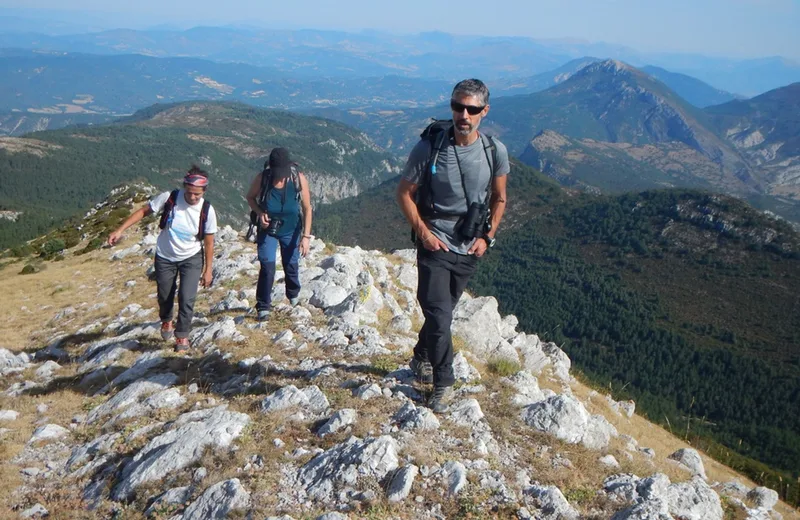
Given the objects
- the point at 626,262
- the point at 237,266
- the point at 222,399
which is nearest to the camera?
the point at 222,399

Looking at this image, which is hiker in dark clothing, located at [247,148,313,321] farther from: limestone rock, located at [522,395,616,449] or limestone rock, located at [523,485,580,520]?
limestone rock, located at [523,485,580,520]

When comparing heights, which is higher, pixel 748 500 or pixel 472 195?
pixel 472 195

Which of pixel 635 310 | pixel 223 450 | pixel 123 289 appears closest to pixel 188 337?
pixel 223 450

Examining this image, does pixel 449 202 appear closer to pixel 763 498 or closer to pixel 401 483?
pixel 401 483

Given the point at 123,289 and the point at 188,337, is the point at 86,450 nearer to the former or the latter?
the point at 188,337

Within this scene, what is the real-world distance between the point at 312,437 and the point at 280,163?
4870 millimetres

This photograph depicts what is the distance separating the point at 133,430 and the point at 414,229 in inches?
170

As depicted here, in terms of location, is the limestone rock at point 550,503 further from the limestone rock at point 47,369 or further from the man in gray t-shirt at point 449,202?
the limestone rock at point 47,369

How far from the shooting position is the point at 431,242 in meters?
5.54

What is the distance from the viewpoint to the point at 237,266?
14508 millimetres

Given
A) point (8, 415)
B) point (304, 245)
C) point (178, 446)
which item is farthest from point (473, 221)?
point (8, 415)

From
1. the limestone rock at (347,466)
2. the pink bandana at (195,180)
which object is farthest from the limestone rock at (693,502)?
the pink bandana at (195,180)

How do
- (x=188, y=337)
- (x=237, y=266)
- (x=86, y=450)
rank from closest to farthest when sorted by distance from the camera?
(x=86, y=450) < (x=188, y=337) < (x=237, y=266)

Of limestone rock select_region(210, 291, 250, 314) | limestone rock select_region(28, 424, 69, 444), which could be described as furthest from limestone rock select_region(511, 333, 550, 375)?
limestone rock select_region(28, 424, 69, 444)
